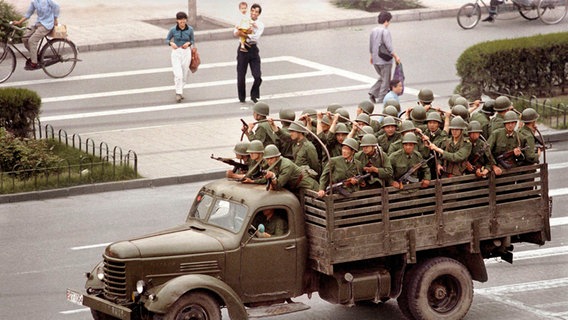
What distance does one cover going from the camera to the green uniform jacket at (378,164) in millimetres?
15555

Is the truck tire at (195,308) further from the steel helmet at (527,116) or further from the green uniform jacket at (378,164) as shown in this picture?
the steel helmet at (527,116)

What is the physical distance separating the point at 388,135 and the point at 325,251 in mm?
2188

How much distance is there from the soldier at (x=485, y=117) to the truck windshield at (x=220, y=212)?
3.46m

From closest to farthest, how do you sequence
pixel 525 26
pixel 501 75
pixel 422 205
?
pixel 422 205
pixel 501 75
pixel 525 26

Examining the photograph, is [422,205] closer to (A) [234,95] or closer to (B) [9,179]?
(B) [9,179]

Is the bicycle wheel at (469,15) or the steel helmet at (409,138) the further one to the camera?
the bicycle wheel at (469,15)

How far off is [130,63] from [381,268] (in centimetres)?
1589

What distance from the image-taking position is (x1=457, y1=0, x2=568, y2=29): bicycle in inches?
1289

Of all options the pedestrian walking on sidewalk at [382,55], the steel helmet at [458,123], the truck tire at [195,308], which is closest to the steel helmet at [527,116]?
the steel helmet at [458,123]

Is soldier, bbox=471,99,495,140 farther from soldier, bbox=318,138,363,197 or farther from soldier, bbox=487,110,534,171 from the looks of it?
soldier, bbox=318,138,363,197

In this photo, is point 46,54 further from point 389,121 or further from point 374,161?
point 374,161

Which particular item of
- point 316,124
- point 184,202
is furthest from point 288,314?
point 184,202

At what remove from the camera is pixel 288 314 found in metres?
16.4

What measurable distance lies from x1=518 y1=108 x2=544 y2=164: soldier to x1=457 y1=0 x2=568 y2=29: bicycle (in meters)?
16.3
